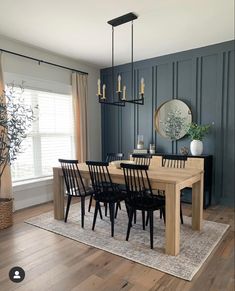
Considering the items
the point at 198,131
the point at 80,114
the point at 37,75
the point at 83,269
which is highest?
the point at 37,75

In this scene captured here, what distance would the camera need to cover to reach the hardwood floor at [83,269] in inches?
80.4

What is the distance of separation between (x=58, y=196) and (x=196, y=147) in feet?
7.72

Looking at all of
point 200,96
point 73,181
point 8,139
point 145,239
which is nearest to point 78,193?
point 73,181

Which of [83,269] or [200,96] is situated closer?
[83,269]

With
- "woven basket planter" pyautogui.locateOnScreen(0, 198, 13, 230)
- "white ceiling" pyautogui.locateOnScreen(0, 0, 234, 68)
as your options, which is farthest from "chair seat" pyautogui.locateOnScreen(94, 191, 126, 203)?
"white ceiling" pyautogui.locateOnScreen(0, 0, 234, 68)

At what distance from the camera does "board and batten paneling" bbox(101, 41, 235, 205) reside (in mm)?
4070

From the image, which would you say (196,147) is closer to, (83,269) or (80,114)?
(80,114)

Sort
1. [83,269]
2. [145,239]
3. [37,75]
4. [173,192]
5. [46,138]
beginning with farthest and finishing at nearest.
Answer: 1. [46,138]
2. [37,75]
3. [145,239]
4. [173,192]
5. [83,269]

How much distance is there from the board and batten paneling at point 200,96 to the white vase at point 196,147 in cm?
26

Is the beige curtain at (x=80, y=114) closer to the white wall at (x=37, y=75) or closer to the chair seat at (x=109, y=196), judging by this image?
the white wall at (x=37, y=75)

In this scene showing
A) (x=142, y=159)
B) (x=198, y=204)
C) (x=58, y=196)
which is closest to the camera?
(x=198, y=204)

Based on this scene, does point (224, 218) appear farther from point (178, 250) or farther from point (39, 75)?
point (39, 75)

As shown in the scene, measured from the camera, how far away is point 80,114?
4.99m

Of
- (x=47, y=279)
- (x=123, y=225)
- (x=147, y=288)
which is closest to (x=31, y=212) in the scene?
(x=123, y=225)
